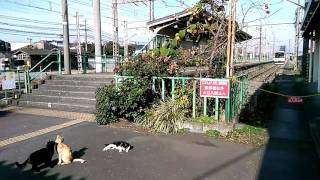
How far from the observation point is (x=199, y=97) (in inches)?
346

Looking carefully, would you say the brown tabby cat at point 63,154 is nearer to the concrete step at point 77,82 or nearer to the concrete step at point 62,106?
the concrete step at point 62,106

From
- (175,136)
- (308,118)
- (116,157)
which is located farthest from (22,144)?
(308,118)

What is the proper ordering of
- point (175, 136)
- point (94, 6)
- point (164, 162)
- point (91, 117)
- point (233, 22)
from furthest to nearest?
point (94, 6) < point (91, 117) < point (233, 22) < point (175, 136) < point (164, 162)

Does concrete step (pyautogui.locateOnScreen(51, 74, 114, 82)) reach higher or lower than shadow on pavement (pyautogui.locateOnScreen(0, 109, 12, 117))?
higher

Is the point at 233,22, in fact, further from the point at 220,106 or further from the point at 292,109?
the point at 292,109

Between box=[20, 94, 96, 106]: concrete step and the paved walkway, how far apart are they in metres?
5.73

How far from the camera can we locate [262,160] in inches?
250

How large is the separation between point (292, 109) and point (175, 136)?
6.63 meters

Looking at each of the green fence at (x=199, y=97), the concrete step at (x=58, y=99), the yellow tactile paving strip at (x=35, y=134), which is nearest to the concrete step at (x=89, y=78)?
the concrete step at (x=58, y=99)

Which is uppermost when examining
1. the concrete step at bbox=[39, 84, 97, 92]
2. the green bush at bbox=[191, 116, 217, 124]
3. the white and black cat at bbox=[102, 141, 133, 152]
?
the concrete step at bbox=[39, 84, 97, 92]

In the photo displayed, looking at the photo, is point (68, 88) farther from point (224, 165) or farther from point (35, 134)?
point (224, 165)

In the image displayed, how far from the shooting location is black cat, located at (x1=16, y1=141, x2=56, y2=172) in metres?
5.73

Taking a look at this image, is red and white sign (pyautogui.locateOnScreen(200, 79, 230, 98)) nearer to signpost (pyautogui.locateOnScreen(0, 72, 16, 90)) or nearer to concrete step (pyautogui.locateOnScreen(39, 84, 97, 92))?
concrete step (pyautogui.locateOnScreen(39, 84, 97, 92))

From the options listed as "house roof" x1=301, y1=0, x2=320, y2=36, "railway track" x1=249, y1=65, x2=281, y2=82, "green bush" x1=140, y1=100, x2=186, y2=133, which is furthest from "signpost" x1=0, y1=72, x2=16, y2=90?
"house roof" x1=301, y1=0, x2=320, y2=36
